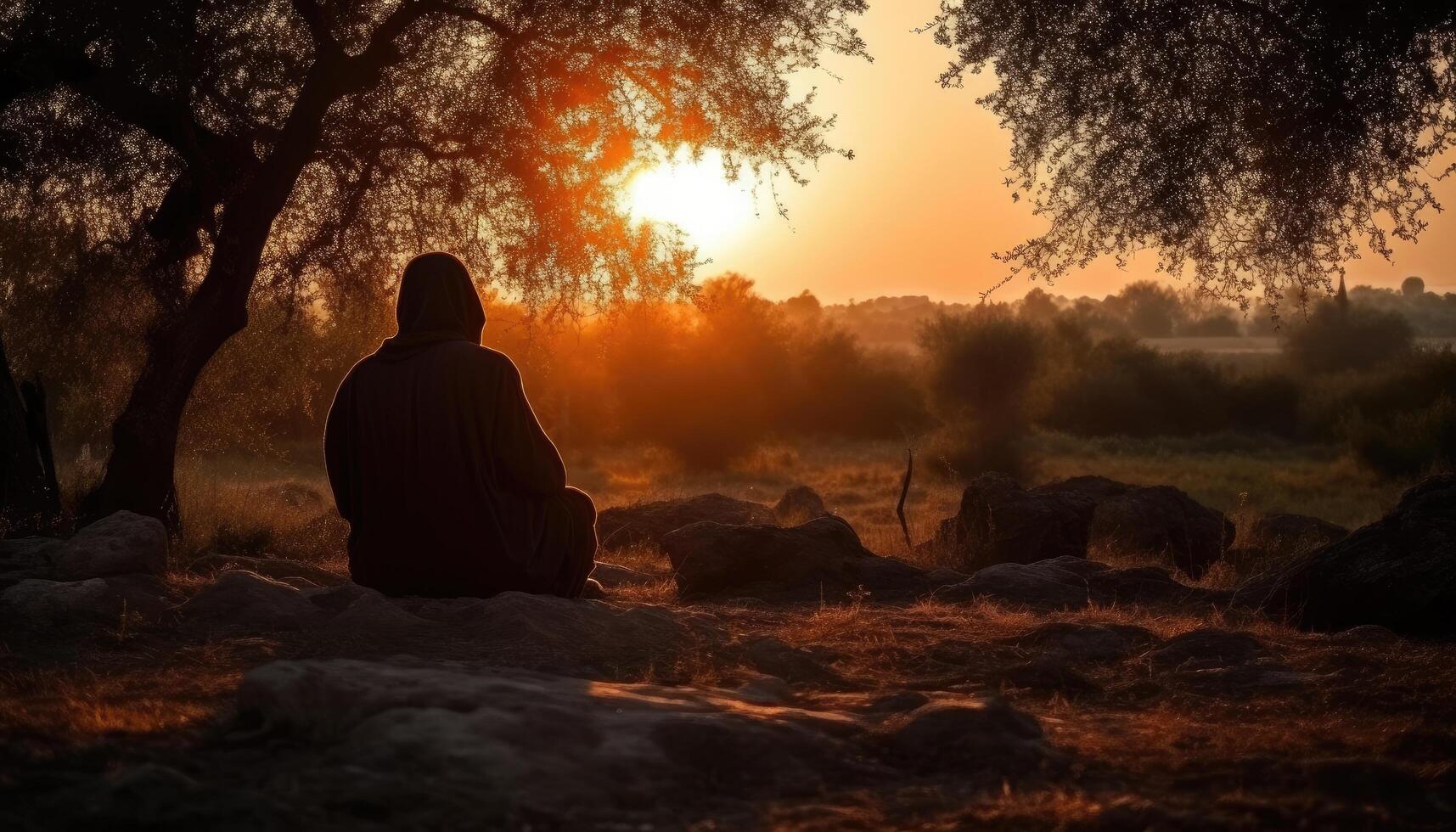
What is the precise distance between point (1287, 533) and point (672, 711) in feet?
45.3

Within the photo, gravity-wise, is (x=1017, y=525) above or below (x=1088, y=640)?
above

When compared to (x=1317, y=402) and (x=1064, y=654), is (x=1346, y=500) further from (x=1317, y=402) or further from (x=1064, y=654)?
(x=1064, y=654)

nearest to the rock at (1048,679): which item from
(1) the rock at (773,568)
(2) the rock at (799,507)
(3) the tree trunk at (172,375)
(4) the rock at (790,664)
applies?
(4) the rock at (790,664)

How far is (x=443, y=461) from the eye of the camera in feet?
22.4

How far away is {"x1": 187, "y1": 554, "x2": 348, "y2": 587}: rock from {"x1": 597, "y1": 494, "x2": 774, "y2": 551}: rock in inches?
171

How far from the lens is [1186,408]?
5031 centimetres

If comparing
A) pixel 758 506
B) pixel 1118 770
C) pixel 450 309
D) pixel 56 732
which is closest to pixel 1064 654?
pixel 1118 770

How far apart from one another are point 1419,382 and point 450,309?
40.0 metres

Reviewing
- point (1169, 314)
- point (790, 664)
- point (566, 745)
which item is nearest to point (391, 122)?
point (790, 664)

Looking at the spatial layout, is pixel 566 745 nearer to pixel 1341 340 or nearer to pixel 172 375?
pixel 172 375

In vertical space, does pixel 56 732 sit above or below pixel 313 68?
below

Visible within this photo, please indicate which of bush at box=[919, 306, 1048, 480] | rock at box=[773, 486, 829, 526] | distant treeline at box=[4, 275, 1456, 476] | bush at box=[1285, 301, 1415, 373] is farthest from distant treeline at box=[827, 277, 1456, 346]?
rock at box=[773, 486, 829, 526]

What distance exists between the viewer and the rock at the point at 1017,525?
12273mm

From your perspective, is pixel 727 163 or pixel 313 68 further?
pixel 727 163
